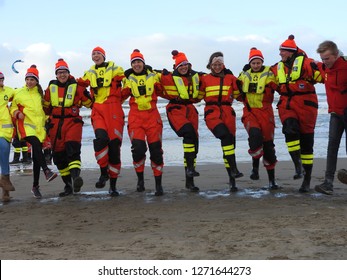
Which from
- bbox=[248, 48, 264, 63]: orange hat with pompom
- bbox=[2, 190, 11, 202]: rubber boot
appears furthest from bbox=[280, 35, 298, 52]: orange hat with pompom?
bbox=[2, 190, 11, 202]: rubber boot

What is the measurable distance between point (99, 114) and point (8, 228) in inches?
97.2

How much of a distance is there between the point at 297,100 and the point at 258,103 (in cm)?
61

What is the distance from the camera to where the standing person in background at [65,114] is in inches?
344

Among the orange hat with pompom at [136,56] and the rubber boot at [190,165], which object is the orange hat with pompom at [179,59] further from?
the rubber boot at [190,165]

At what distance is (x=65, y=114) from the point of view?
879 centimetres

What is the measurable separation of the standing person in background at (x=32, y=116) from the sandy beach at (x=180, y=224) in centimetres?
68

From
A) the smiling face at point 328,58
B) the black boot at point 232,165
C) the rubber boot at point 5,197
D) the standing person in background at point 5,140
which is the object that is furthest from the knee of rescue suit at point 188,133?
the rubber boot at point 5,197

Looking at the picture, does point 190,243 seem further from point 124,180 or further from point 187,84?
point 124,180

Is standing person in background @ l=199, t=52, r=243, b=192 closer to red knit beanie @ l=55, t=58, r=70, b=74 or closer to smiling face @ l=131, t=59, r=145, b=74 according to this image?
smiling face @ l=131, t=59, r=145, b=74

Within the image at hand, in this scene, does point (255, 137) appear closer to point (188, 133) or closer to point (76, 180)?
point (188, 133)

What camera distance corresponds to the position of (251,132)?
8.57 meters

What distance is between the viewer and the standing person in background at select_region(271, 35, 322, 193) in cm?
821

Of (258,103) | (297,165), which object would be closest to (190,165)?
(258,103)

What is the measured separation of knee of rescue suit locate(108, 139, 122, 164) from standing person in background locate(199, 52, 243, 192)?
4.46 ft
